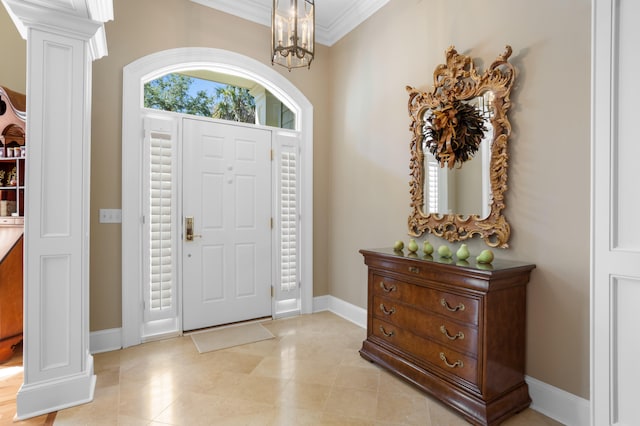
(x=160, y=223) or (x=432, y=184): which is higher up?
(x=432, y=184)

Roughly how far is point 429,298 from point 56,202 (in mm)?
2535

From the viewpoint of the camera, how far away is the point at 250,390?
235 centimetres

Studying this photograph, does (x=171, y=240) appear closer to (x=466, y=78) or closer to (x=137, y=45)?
(x=137, y=45)

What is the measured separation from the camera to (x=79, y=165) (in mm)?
2182

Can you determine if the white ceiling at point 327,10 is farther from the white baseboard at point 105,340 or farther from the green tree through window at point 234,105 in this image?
the white baseboard at point 105,340

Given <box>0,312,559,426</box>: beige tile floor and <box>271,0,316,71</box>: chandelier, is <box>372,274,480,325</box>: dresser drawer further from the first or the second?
<box>271,0,316,71</box>: chandelier

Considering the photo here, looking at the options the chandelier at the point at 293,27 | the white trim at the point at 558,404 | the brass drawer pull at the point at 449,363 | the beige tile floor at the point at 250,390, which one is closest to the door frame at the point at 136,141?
the beige tile floor at the point at 250,390

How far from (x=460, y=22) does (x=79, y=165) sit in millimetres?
2968

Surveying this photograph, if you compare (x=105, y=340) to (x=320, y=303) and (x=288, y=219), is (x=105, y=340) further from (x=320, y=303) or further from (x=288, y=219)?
(x=320, y=303)

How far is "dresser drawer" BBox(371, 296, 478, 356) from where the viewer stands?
2057mm

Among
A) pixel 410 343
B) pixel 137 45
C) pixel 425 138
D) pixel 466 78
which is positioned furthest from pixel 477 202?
pixel 137 45

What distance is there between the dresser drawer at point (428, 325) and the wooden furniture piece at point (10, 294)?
9.89 ft

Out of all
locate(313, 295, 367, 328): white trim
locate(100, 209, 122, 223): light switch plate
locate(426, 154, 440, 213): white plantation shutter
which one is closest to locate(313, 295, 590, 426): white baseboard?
locate(426, 154, 440, 213): white plantation shutter

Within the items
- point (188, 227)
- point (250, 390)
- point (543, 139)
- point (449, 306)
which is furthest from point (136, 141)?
point (543, 139)
